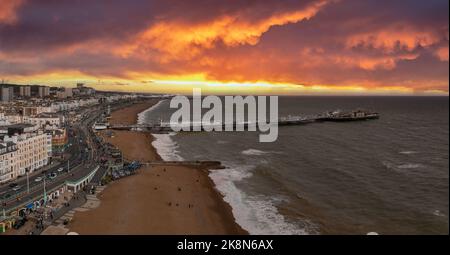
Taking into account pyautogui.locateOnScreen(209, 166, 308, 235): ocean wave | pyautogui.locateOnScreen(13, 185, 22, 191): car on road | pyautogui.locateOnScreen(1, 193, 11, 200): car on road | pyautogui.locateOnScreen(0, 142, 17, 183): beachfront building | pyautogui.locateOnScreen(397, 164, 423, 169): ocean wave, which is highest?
pyautogui.locateOnScreen(0, 142, 17, 183): beachfront building

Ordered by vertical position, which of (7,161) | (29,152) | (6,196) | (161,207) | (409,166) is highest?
(29,152)

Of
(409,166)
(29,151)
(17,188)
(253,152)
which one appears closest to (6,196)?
(17,188)

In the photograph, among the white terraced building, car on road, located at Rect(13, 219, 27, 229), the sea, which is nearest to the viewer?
car on road, located at Rect(13, 219, 27, 229)

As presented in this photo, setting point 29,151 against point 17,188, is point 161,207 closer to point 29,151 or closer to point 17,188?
point 17,188

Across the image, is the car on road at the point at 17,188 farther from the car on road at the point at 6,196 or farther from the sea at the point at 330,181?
the sea at the point at 330,181

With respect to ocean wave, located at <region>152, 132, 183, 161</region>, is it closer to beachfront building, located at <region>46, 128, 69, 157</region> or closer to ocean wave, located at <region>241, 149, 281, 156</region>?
ocean wave, located at <region>241, 149, 281, 156</region>

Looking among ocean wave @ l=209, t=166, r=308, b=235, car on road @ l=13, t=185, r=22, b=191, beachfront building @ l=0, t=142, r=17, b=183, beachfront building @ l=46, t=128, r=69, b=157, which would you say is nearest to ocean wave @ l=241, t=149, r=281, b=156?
ocean wave @ l=209, t=166, r=308, b=235
